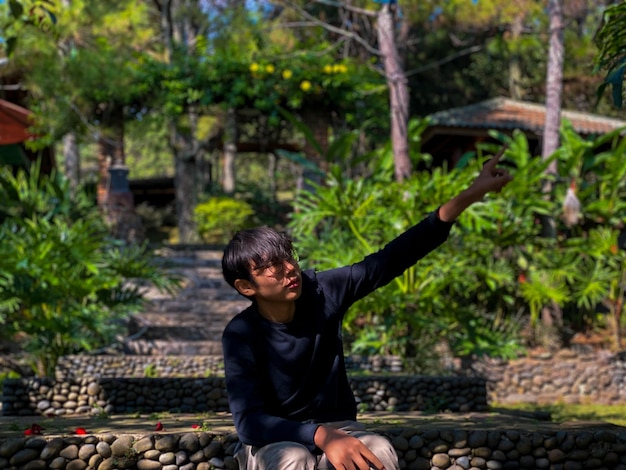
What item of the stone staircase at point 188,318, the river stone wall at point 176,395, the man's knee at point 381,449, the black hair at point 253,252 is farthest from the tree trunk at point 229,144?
the man's knee at point 381,449

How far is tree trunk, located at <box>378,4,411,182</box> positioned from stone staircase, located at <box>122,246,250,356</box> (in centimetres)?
333

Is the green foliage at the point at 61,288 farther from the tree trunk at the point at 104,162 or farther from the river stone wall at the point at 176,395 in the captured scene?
the tree trunk at the point at 104,162

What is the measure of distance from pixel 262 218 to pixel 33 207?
10.2 meters

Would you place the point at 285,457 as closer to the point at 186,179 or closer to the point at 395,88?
the point at 395,88

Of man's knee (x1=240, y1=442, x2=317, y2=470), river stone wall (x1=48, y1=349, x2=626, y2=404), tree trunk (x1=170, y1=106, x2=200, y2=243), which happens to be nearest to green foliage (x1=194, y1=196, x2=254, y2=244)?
tree trunk (x1=170, y1=106, x2=200, y2=243)

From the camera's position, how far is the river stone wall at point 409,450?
4.50 metres

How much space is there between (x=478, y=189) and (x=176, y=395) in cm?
533

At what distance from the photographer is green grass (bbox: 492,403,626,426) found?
30.7 ft

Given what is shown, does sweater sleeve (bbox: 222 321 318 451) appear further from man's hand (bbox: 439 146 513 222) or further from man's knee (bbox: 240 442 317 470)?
man's hand (bbox: 439 146 513 222)

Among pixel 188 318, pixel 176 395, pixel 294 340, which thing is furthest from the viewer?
pixel 188 318

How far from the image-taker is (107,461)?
14.8ft

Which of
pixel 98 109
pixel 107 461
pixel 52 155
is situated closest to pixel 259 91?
pixel 98 109

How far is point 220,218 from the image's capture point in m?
20.0

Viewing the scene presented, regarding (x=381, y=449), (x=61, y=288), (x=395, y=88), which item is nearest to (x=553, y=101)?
(x=395, y=88)
